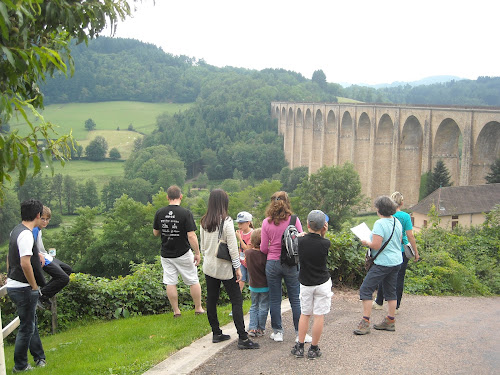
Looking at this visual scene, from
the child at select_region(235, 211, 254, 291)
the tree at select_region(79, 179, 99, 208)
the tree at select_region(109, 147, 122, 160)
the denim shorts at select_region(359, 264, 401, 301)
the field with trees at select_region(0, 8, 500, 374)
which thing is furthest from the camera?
the tree at select_region(109, 147, 122, 160)

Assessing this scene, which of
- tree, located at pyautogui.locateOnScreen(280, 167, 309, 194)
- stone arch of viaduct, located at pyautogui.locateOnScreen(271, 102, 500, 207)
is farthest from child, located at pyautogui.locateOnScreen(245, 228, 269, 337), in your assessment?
tree, located at pyautogui.locateOnScreen(280, 167, 309, 194)

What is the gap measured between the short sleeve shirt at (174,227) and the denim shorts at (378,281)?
2.22 metres

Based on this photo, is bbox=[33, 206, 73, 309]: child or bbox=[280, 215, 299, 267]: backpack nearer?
bbox=[280, 215, 299, 267]: backpack

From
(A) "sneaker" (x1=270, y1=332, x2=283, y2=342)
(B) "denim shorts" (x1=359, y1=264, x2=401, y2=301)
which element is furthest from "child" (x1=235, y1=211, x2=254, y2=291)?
(B) "denim shorts" (x1=359, y1=264, x2=401, y2=301)

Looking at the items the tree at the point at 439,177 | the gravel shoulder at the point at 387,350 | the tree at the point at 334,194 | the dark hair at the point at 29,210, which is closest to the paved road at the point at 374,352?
the gravel shoulder at the point at 387,350

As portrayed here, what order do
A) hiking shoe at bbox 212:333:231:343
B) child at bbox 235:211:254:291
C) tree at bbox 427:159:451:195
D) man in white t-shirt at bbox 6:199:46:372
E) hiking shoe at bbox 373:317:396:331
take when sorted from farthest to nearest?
tree at bbox 427:159:451:195, child at bbox 235:211:254:291, hiking shoe at bbox 373:317:396:331, hiking shoe at bbox 212:333:231:343, man in white t-shirt at bbox 6:199:46:372

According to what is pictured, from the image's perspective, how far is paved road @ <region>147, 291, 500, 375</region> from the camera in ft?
16.3

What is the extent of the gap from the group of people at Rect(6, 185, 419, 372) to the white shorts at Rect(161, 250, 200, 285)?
0.10 metres

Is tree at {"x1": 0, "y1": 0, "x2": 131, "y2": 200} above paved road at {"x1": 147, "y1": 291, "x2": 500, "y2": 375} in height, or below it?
above

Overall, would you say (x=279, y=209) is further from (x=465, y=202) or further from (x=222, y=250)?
(x=465, y=202)

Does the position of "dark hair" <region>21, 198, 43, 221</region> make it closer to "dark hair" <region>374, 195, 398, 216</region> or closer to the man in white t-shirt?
the man in white t-shirt

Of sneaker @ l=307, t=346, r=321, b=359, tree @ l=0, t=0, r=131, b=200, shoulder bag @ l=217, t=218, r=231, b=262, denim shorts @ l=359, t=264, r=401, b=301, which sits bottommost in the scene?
sneaker @ l=307, t=346, r=321, b=359

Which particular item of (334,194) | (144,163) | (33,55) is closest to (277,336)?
(33,55)

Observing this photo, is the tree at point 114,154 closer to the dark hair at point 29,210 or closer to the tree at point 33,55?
the dark hair at point 29,210
